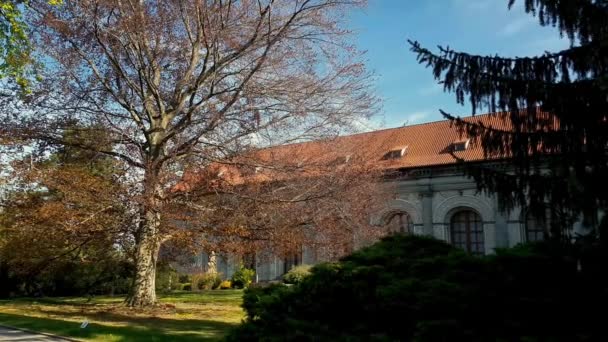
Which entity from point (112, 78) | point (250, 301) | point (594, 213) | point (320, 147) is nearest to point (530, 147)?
point (594, 213)

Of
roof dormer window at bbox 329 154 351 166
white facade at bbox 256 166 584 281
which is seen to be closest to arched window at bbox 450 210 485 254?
white facade at bbox 256 166 584 281

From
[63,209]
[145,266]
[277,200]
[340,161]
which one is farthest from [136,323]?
[340,161]

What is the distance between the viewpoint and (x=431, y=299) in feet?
18.7

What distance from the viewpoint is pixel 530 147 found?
20.6 feet

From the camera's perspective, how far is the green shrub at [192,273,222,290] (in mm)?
34344

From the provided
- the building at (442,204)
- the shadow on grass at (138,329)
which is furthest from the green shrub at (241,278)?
the shadow on grass at (138,329)

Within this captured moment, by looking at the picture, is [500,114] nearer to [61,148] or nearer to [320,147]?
[320,147]

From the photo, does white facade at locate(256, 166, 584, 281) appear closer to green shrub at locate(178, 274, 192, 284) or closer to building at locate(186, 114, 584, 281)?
building at locate(186, 114, 584, 281)

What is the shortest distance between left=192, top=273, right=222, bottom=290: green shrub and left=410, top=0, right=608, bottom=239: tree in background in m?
30.2

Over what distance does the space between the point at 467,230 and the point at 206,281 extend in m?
17.0

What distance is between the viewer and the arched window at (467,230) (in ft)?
102

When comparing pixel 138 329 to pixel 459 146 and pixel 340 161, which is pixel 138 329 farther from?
pixel 459 146

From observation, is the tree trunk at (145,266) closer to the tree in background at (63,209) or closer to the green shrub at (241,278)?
the tree in background at (63,209)

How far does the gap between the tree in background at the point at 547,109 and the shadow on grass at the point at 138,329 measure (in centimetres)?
621
